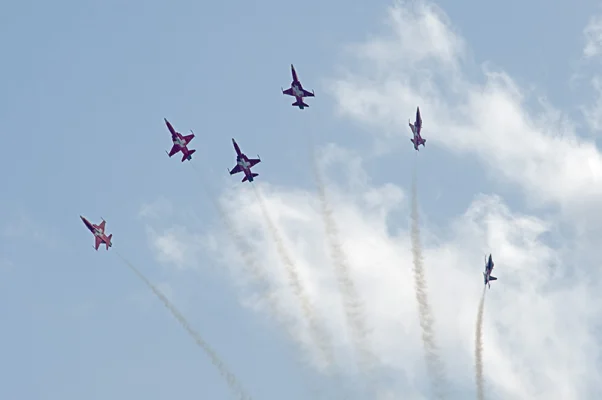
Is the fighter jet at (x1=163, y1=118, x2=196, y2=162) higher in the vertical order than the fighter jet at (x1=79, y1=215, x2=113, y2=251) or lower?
higher

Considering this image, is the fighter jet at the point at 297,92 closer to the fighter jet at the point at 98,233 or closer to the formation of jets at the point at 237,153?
the formation of jets at the point at 237,153

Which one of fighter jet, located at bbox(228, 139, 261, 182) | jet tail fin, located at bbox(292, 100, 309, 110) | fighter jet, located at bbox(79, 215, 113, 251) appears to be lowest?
fighter jet, located at bbox(79, 215, 113, 251)

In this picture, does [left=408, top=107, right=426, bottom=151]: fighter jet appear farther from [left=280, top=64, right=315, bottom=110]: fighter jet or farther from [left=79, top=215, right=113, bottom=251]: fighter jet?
[left=79, top=215, right=113, bottom=251]: fighter jet

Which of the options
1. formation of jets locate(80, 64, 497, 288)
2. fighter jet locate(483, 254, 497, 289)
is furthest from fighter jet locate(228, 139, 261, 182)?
fighter jet locate(483, 254, 497, 289)

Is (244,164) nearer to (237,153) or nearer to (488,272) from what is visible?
(237,153)

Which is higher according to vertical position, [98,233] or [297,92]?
[297,92]

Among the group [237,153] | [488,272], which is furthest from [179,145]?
[488,272]

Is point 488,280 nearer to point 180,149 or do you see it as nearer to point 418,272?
point 418,272

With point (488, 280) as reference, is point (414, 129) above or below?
above

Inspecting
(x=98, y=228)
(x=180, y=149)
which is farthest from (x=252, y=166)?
(x=98, y=228)

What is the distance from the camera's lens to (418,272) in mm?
135250

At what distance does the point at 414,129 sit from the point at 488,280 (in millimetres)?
30353

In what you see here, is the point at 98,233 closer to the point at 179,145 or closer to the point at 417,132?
the point at 179,145

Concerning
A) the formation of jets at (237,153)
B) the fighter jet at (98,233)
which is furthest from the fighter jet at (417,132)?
the fighter jet at (98,233)
